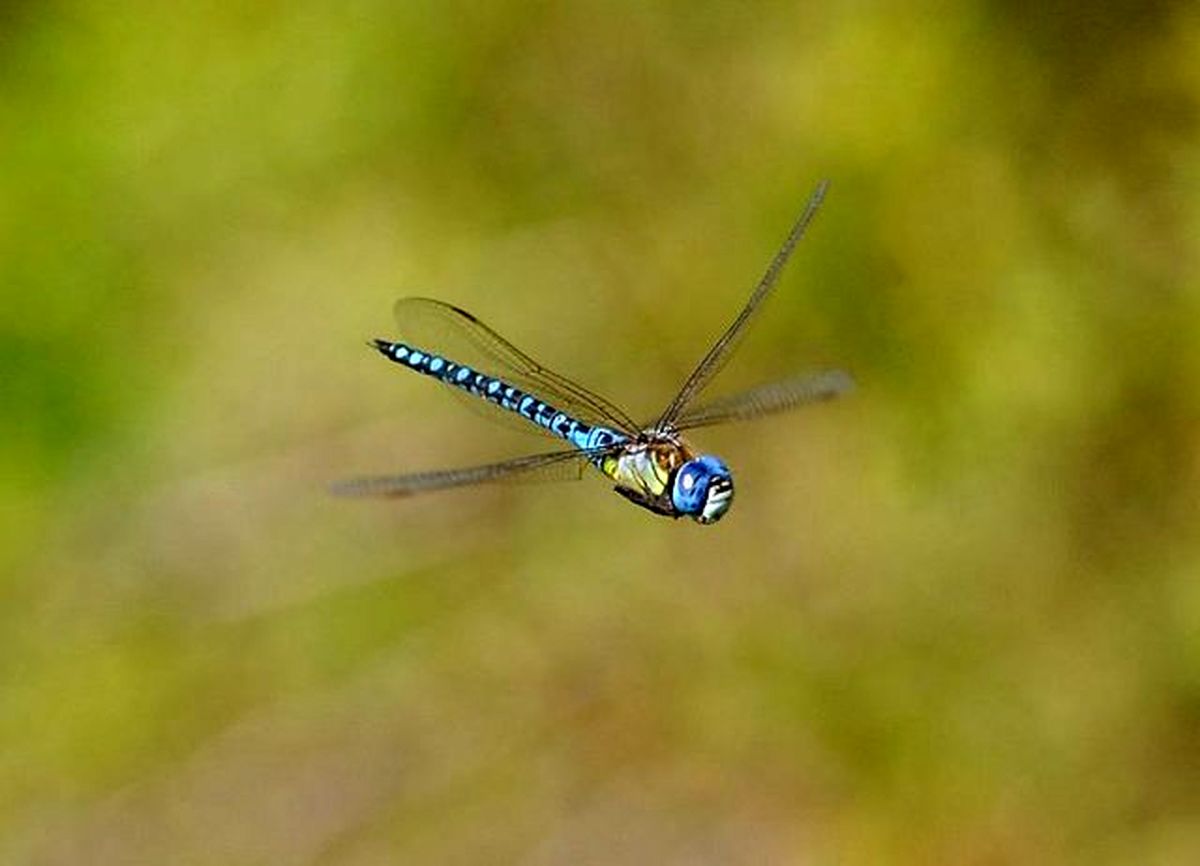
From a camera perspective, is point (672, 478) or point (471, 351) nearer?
point (672, 478)

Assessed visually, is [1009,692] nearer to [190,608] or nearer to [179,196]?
[190,608]

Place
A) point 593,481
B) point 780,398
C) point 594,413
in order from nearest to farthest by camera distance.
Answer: point 780,398 < point 594,413 < point 593,481

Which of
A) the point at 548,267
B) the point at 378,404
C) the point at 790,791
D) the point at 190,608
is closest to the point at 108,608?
the point at 190,608

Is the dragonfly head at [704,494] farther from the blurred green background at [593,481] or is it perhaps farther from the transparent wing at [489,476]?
the blurred green background at [593,481]

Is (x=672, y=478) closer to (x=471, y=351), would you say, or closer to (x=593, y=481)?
(x=471, y=351)

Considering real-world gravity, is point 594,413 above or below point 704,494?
above

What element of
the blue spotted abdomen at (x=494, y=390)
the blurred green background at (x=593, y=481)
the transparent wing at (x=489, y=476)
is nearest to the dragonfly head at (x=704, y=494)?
the transparent wing at (x=489, y=476)

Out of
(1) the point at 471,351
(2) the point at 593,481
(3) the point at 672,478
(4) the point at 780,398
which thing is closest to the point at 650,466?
(3) the point at 672,478
